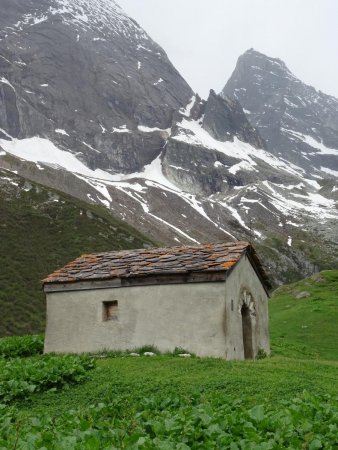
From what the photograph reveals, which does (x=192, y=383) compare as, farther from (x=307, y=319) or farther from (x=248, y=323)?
(x=307, y=319)

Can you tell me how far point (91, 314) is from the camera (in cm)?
2384

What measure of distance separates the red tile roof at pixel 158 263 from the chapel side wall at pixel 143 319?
0.61m

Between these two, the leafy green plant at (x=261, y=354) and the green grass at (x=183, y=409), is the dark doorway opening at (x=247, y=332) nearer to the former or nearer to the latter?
the leafy green plant at (x=261, y=354)

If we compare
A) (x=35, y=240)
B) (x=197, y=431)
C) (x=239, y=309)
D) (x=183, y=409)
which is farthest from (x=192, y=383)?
(x=35, y=240)

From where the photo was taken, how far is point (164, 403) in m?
11.9

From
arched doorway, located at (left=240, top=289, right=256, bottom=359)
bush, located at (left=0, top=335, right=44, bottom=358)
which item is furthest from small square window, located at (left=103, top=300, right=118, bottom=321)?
arched doorway, located at (left=240, top=289, right=256, bottom=359)

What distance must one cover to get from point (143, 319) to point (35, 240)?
6467 cm

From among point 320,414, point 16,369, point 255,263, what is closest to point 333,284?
point 255,263

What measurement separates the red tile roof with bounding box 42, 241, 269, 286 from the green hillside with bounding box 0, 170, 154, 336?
33.3 m

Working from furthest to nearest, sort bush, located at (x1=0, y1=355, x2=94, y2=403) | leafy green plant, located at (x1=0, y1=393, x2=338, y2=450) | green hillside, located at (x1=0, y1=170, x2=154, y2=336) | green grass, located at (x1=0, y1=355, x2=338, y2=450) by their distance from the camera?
green hillside, located at (x1=0, y1=170, x2=154, y2=336), bush, located at (x1=0, y1=355, x2=94, y2=403), green grass, located at (x1=0, y1=355, x2=338, y2=450), leafy green plant, located at (x1=0, y1=393, x2=338, y2=450)

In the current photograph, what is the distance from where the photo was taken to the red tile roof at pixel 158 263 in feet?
74.2

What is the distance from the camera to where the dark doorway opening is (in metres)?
24.5

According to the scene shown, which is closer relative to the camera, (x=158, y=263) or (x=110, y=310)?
(x=110, y=310)

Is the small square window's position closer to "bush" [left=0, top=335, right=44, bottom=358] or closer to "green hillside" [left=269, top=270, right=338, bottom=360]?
"bush" [left=0, top=335, right=44, bottom=358]
